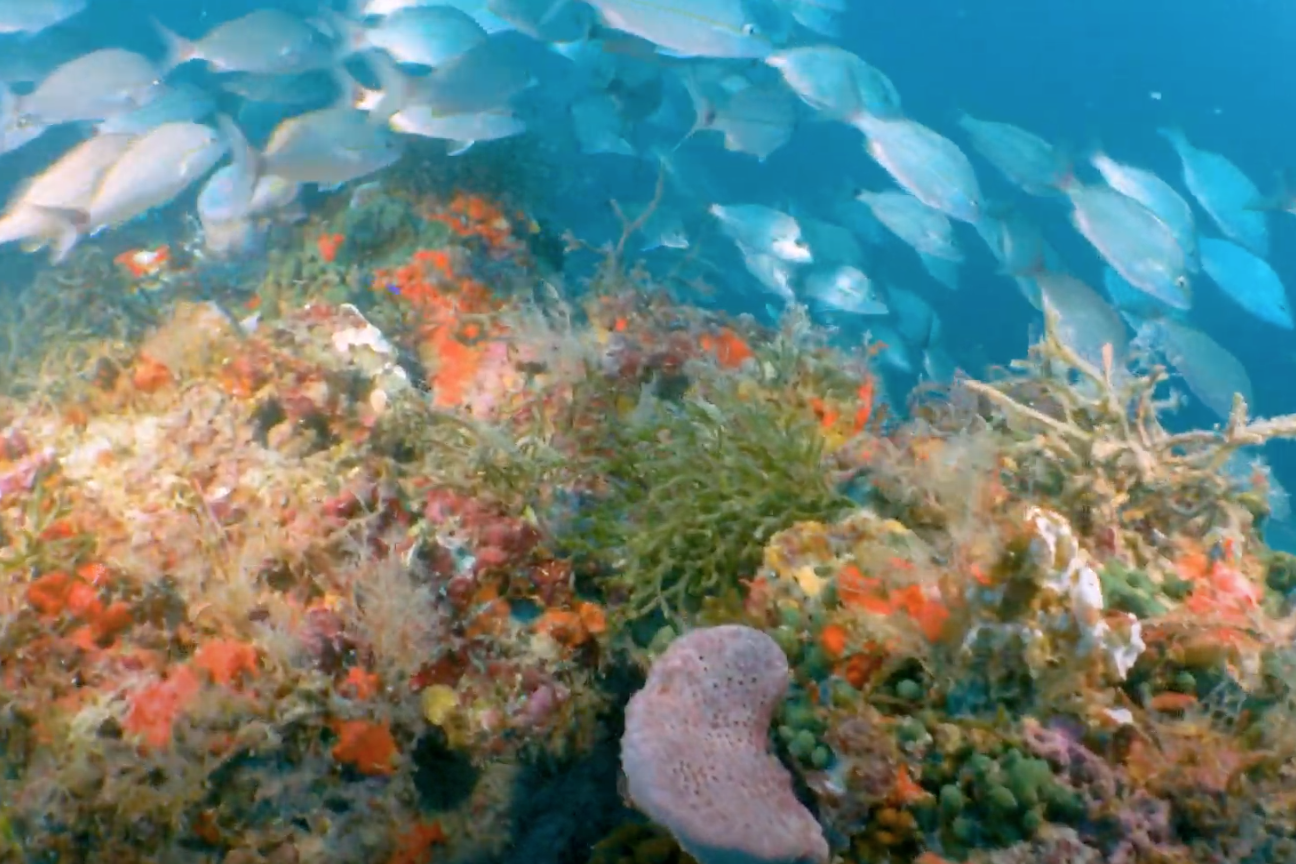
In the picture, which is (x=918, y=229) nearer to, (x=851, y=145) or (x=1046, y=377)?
(x=1046, y=377)

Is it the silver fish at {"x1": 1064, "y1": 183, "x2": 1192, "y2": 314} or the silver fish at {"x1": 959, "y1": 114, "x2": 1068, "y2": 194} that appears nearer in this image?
the silver fish at {"x1": 1064, "y1": 183, "x2": 1192, "y2": 314}

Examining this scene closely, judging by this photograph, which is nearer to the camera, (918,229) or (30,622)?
(30,622)

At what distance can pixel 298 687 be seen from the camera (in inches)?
107

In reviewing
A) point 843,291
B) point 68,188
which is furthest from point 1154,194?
point 68,188

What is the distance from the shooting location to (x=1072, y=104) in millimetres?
20328

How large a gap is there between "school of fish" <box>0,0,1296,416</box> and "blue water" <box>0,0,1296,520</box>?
5.96m

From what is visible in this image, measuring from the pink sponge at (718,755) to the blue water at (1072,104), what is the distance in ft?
54.3

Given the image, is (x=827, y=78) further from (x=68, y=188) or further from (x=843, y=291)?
(x=68, y=188)

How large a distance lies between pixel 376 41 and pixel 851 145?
518 inches

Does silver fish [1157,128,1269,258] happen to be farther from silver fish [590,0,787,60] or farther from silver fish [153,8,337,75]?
silver fish [153,8,337,75]

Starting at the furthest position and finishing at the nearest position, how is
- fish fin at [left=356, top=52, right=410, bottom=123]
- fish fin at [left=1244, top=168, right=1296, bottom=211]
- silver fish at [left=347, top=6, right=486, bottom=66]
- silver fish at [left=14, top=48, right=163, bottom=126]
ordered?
fish fin at [left=1244, top=168, right=1296, bottom=211] < silver fish at [left=347, top=6, right=486, bottom=66] < silver fish at [left=14, top=48, right=163, bottom=126] < fish fin at [left=356, top=52, right=410, bottom=123]

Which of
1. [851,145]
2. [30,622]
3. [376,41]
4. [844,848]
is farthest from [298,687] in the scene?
[851,145]

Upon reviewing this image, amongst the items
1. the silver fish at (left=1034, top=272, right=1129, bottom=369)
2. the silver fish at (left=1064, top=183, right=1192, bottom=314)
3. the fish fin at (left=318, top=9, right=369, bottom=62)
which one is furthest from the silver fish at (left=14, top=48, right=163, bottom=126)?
the silver fish at (left=1064, top=183, right=1192, bottom=314)

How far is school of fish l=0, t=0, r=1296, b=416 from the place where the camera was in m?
6.09
